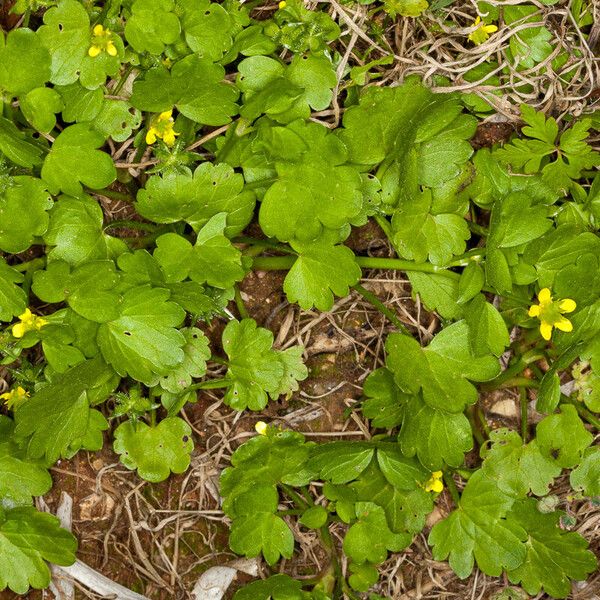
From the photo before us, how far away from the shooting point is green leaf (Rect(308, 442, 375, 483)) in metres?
2.87

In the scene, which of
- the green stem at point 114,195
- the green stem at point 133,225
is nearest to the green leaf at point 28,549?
the green stem at point 133,225

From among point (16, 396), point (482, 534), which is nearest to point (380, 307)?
point (482, 534)

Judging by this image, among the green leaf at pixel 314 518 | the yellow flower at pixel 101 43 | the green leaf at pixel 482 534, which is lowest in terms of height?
the green leaf at pixel 482 534

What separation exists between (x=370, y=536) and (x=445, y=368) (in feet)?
2.39

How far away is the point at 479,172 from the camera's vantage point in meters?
2.91

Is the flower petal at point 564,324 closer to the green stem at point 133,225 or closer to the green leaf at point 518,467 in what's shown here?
the green leaf at point 518,467

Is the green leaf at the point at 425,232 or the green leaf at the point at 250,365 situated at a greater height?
the green leaf at the point at 425,232

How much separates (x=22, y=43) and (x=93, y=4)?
319 millimetres

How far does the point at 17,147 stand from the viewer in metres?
2.62

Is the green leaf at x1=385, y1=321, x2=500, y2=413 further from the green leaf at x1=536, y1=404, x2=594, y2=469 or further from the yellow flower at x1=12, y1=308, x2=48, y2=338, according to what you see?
the yellow flower at x1=12, y1=308, x2=48, y2=338

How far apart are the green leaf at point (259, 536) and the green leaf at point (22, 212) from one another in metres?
1.33

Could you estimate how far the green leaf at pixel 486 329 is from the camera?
9.20ft

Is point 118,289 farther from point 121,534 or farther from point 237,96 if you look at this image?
point 121,534

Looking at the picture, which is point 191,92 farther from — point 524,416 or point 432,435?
point 524,416
